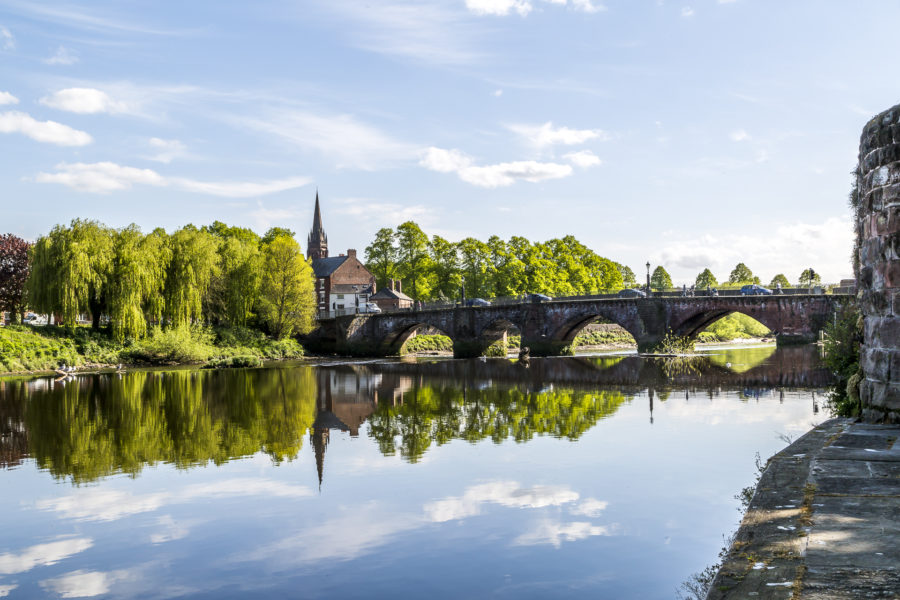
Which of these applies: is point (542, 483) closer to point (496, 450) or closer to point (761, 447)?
point (496, 450)

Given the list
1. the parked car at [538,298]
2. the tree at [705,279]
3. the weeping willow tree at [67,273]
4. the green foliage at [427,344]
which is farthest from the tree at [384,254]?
the tree at [705,279]

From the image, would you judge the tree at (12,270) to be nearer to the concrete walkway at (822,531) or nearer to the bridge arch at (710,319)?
the bridge arch at (710,319)

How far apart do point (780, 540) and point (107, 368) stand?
43.2m

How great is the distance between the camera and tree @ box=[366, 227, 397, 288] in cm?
8038

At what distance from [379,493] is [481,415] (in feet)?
31.9

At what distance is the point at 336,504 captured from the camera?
11531mm

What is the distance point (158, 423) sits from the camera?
21047 mm

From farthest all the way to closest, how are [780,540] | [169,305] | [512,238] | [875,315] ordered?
1. [512,238]
2. [169,305]
3. [875,315]
4. [780,540]

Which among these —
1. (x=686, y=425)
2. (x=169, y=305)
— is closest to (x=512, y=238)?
(x=169, y=305)

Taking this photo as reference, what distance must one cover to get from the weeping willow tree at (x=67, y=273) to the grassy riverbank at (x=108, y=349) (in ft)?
4.88

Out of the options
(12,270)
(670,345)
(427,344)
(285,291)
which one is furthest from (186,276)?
(670,345)

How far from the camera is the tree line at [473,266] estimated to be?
246 ft

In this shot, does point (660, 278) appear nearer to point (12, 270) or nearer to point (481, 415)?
point (12, 270)

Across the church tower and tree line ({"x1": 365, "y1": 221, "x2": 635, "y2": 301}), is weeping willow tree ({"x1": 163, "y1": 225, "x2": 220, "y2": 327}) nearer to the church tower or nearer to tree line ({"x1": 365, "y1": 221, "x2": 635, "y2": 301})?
tree line ({"x1": 365, "y1": 221, "x2": 635, "y2": 301})
